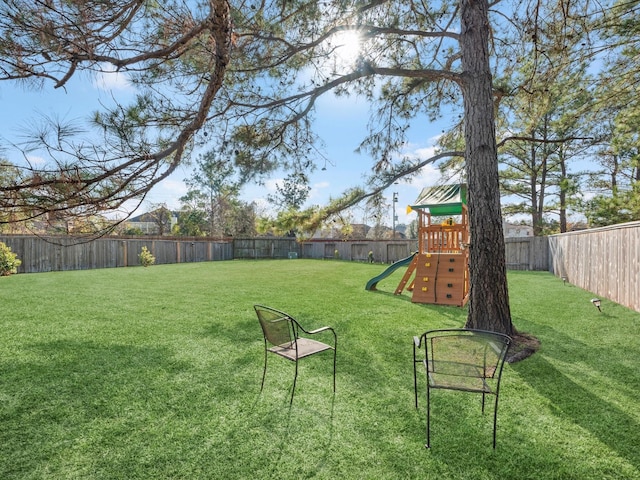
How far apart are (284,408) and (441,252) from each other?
20.2 feet

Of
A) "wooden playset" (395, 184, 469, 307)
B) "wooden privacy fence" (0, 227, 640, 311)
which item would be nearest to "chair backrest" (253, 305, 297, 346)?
"wooden privacy fence" (0, 227, 640, 311)

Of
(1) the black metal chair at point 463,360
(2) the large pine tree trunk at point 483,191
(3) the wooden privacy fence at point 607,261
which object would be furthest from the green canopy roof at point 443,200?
(1) the black metal chair at point 463,360

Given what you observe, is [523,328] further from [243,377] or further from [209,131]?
[209,131]

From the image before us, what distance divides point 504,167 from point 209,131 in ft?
51.8

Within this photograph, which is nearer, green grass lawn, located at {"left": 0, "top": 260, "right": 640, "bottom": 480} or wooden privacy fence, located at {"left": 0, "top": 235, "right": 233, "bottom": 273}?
green grass lawn, located at {"left": 0, "top": 260, "right": 640, "bottom": 480}

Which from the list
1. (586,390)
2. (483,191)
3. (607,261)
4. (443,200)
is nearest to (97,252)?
(443,200)

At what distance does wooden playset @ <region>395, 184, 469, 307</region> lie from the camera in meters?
6.77

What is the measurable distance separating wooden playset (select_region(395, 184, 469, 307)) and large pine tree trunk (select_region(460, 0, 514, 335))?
9.37 ft

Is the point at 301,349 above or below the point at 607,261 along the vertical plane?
below

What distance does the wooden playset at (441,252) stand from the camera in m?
6.77

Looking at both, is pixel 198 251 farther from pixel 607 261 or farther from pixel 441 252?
pixel 607 261

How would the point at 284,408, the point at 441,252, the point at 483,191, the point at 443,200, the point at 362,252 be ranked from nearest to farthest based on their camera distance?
the point at 284,408 < the point at 483,191 < the point at 443,200 < the point at 441,252 < the point at 362,252

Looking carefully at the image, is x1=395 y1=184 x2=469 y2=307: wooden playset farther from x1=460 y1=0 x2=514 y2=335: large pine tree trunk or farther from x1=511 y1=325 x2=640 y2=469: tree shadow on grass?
x1=460 y1=0 x2=514 y2=335: large pine tree trunk

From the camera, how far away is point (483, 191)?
356 centimetres
